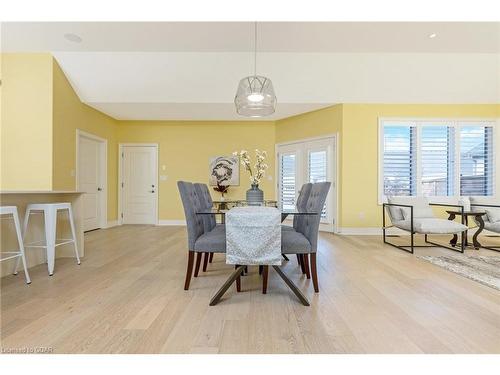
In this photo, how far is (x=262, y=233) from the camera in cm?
196

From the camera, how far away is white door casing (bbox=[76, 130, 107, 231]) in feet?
16.8

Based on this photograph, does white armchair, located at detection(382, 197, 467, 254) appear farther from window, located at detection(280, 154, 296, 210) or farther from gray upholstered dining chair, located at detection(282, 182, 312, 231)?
window, located at detection(280, 154, 296, 210)

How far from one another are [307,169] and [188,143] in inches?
111

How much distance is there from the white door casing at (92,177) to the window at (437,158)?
569 cm

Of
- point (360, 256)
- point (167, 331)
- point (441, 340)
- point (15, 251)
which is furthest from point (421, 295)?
point (15, 251)

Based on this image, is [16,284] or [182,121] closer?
[16,284]

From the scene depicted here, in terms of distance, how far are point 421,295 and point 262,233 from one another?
1412mm

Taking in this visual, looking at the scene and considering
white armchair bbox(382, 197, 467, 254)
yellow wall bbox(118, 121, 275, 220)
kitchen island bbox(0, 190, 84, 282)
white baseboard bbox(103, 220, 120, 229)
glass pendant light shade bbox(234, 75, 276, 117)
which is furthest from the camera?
yellow wall bbox(118, 121, 275, 220)

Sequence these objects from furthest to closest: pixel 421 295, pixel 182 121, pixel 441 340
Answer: pixel 182 121 < pixel 421 295 < pixel 441 340

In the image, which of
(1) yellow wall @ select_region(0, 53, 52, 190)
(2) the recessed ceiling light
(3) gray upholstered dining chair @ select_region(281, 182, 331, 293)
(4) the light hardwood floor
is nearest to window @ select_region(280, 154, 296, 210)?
(4) the light hardwood floor

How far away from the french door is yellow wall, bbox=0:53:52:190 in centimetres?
432

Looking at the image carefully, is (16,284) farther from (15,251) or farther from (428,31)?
(428,31)

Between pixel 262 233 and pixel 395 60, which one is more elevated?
pixel 395 60
